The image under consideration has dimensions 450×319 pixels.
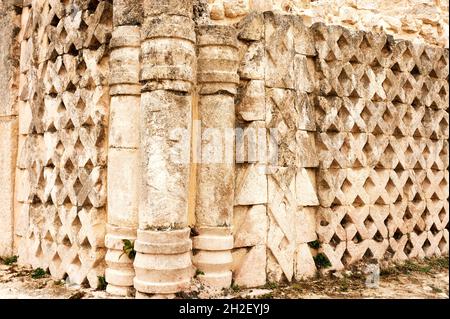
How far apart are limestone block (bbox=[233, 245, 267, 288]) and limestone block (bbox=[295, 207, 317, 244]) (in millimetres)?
496

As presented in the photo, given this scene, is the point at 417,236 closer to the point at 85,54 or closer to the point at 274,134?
the point at 274,134

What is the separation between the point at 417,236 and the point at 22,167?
4.77 metres

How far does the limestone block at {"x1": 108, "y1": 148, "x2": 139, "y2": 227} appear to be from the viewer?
419 cm

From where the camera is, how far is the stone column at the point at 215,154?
166 inches

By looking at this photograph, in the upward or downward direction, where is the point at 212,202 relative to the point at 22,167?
downward

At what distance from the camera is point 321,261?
495 centimetres

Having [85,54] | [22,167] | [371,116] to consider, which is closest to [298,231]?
[371,116]

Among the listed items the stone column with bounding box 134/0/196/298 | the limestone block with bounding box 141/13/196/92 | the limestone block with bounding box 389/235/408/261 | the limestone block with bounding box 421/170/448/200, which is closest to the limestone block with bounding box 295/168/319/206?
the limestone block with bounding box 389/235/408/261

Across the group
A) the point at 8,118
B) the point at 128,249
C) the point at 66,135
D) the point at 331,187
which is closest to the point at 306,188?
the point at 331,187

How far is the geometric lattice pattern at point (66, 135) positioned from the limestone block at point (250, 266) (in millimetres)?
1267

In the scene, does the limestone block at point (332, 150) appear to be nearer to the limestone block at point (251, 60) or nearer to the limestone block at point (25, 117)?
the limestone block at point (251, 60)

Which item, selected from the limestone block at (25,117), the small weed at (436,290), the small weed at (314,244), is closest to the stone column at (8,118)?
the limestone block at (25,117)

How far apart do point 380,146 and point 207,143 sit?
7.44 feet

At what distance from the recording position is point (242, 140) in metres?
4.48
